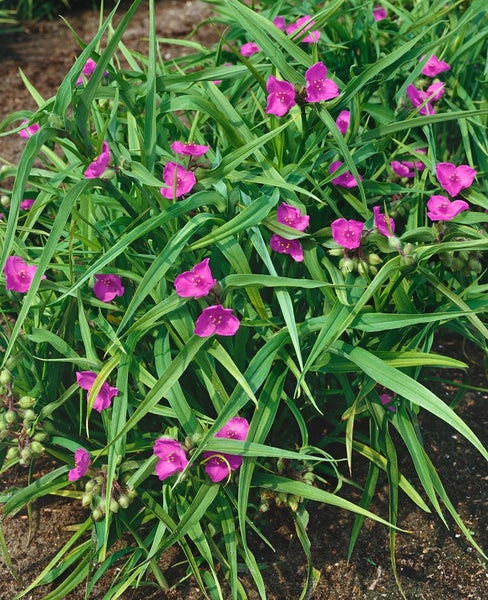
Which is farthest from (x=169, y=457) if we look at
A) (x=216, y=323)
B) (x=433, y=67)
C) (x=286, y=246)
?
(x=433, y=67)

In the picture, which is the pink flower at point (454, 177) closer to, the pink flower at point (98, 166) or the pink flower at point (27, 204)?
the pink flower at point (98, 166)

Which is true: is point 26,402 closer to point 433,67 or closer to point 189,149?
point 189,149

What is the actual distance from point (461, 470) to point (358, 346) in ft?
1.78

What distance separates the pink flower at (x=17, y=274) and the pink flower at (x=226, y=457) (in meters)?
0.48

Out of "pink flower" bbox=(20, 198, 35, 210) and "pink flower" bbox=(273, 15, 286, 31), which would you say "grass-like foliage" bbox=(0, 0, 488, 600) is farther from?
"pink flower" bbox=(273, 15, 286, 31)

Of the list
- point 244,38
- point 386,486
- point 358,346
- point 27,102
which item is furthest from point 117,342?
point 27,102

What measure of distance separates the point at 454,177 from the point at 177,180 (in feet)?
2.06

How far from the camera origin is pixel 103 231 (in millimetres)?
1705

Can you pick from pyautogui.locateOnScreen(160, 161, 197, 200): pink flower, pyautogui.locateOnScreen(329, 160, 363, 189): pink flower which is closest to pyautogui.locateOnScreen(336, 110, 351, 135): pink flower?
pyautogui.locateOnScreen(329, 160, 363, 189): pink flower

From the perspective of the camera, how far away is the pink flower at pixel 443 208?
5.33 ft

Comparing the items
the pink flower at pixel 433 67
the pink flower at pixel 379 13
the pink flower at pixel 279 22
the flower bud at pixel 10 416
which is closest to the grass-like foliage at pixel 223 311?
the flower bud at pixel 10 416

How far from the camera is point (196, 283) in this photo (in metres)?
1.43

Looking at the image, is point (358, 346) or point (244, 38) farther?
point (244, 38)

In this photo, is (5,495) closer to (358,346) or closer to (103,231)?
(103,231)
